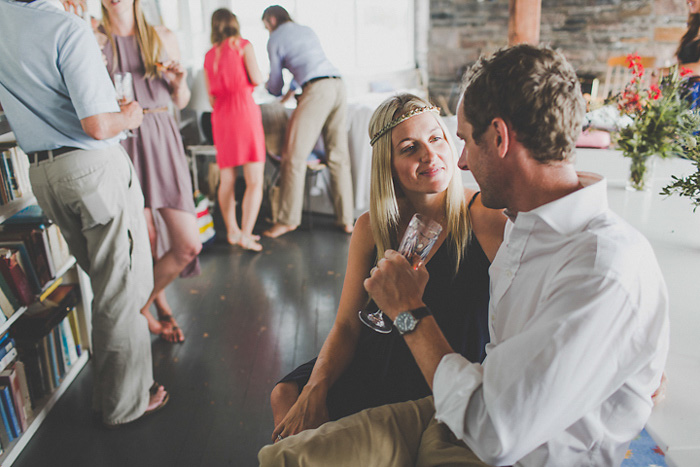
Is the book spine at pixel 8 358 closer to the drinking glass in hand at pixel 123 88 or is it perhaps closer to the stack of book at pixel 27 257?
the stack of book at pixel 27 257

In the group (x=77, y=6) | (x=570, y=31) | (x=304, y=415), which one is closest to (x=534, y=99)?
(x=304, y=415)

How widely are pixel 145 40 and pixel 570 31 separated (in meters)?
6.00

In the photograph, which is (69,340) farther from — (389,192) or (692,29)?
(692,29)

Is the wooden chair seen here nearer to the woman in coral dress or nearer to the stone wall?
the stone wall

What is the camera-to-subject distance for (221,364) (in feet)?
8.14

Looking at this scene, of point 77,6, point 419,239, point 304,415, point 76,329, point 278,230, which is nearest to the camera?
point 419,239

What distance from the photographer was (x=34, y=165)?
A: 1813 millimetres

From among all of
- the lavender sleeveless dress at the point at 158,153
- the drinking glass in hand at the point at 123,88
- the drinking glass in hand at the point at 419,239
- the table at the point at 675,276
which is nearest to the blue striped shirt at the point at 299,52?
the lavender sleeveless dress at the point at 158,153

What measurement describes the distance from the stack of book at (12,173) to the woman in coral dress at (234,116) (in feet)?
5.87

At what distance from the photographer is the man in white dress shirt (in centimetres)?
76

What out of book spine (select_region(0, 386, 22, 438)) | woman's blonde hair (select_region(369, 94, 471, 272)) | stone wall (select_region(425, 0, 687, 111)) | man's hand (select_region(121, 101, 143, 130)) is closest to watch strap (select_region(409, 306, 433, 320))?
woman's blonde hair (select_region(369, 94, 471, 272))

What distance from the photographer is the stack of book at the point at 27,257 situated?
189 cm

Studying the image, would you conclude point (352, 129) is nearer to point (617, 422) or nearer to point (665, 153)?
point (665, 153)

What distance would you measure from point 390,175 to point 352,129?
2874mm
